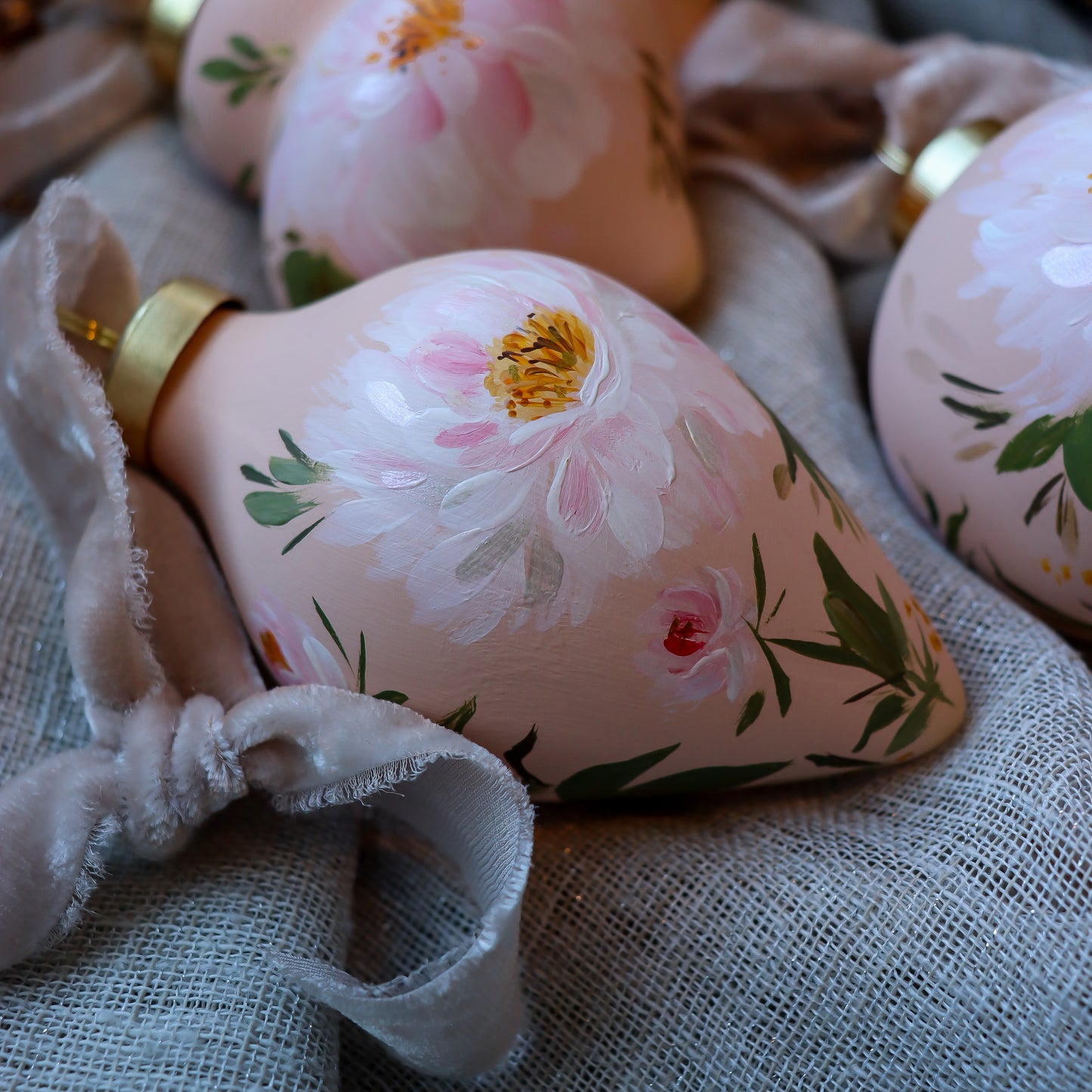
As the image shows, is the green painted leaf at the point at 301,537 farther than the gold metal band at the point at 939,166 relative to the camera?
No

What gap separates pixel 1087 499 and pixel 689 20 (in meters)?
0.43

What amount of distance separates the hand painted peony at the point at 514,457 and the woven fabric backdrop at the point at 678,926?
0.45 ft

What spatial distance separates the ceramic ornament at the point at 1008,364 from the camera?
0.43m

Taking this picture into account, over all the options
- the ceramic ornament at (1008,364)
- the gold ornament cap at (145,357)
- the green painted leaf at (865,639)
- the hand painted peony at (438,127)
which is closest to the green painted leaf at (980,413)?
the ceramic ornament at (1008,364)

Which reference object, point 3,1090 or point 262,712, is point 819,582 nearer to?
point 262,712

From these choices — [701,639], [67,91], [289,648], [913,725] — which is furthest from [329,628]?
[67,91]

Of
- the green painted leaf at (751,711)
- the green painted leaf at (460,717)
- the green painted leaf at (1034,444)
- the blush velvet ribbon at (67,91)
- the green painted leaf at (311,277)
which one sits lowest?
the green painted leaf at (751,711)

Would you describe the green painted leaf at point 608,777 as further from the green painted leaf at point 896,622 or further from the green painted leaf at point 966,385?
the green painted leaf at point 966,385

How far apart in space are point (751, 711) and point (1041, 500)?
16 centimetres

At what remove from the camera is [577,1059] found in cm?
42

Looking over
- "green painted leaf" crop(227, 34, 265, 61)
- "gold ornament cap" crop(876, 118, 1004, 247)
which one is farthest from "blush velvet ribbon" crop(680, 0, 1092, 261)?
"green painted leaf" crop(227, 34, 265, 61)

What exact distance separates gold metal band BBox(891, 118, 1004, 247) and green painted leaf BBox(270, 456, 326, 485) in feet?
1.18

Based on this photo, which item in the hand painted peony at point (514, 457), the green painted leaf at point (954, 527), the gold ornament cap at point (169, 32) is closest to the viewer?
the hand painted peony at point (514, 457)

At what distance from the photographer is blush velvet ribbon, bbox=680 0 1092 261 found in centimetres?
65
